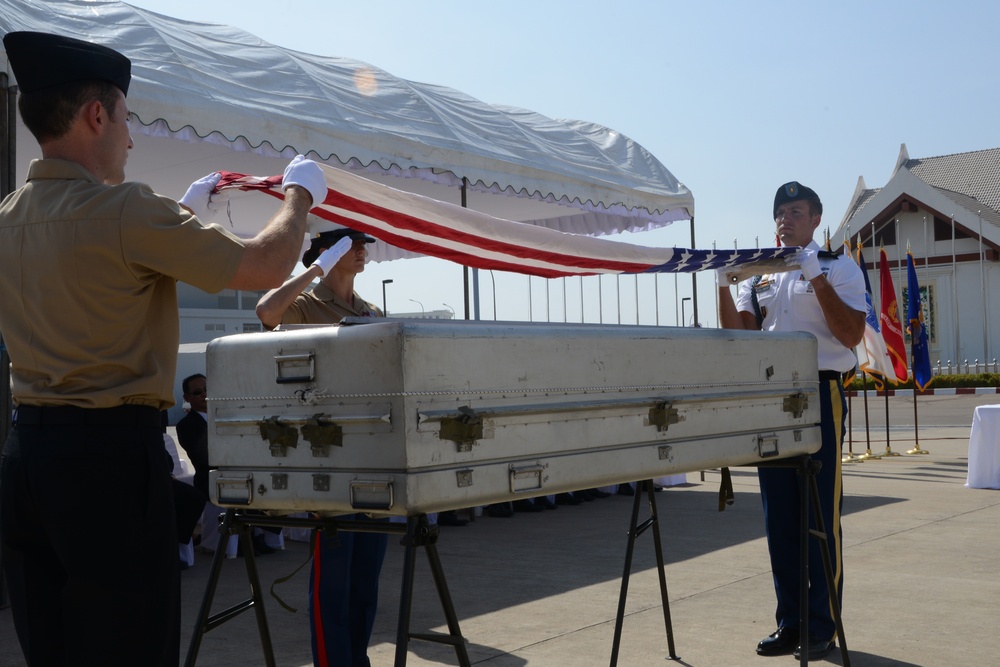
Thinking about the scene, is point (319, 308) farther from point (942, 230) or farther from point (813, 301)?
point (942, 230)

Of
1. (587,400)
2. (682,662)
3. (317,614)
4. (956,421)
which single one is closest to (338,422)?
(587,400)

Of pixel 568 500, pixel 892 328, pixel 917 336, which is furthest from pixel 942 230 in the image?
pixel 568 500

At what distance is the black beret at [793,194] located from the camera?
446 centimetres

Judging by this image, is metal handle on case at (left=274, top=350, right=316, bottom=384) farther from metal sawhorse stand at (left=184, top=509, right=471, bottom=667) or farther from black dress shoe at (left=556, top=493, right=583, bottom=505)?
black dress shoe at (left=556, top=493, right=583, bottom=505)

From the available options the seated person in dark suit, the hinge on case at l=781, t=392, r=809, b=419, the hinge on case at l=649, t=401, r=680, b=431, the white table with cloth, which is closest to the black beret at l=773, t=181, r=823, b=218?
the hinge on case at l=781, t=392, r=809, b=419

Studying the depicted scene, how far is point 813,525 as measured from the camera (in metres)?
4.39

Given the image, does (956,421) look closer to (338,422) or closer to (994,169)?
(338,422)

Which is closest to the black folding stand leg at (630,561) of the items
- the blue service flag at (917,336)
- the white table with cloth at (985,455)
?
the white table with cloth at (985,455)

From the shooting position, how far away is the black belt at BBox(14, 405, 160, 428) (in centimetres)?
218

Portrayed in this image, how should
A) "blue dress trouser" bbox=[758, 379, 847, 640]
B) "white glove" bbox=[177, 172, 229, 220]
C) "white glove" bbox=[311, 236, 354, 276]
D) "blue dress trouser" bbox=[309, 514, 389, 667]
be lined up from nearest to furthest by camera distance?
"white glove" bbox=[177, 172, 229, 220] < "blue dress trouser" bbox=[309, 514, 389, 667] < "white glove" bbox=[311, 236, 354, 276] < "blue dress trouser" bbox=[758, 379, 847, 640]

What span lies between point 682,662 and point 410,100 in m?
5.39

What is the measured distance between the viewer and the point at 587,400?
272 centimetres

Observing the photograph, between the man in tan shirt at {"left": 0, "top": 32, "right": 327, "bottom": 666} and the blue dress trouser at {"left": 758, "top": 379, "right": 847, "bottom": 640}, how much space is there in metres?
2.83

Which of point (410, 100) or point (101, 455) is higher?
point (410, 100)
